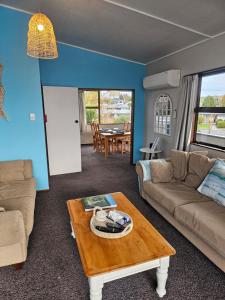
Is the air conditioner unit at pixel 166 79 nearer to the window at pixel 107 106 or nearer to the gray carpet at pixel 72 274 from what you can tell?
the gray carpet at pixel 72 274

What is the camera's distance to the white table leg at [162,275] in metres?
1.42

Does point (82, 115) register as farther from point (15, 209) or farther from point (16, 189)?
point (15, 209)

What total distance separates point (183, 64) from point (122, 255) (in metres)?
3.27

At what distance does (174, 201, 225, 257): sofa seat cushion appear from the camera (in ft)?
5.36

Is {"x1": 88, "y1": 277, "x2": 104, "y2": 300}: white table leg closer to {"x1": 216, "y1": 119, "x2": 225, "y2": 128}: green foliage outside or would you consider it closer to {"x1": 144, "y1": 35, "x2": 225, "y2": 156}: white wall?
{"x1": 216, "y1": 119, "x2": 225, "y2": 128}: green foliage outside

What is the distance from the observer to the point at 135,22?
267 cm

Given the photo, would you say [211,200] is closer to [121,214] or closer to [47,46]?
[121,214]

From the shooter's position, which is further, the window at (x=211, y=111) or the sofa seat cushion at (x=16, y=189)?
the window at (x=211, y=111)

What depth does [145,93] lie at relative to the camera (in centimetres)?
475

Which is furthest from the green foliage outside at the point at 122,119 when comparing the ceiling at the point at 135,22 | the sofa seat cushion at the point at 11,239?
the sofa seat cushion at the point at 11,239

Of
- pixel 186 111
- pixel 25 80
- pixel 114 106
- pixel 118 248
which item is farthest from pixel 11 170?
pixel 114 106

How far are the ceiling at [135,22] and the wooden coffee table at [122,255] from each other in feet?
7.73

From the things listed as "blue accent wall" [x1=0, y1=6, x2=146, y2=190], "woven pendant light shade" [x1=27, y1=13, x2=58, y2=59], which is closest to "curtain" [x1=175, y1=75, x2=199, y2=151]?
"blue accent wall" [x1=0, y1=6, x2=146, y2=190]

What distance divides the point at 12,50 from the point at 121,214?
2.79 meters
